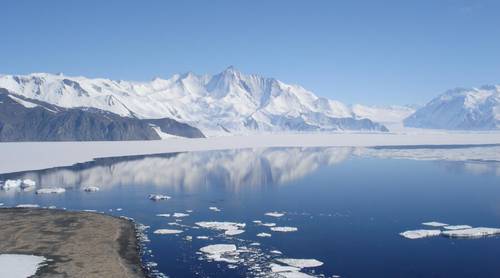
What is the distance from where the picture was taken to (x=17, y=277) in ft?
92.9

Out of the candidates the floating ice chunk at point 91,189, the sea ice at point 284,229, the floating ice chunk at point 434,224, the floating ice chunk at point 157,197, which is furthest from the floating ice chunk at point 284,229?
the floating ice chunk at point 91,189

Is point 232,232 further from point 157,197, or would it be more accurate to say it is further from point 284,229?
point 157,197

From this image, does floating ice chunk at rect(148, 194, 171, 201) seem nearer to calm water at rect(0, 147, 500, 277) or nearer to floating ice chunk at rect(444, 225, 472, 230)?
calm water at rect(0, 147, 500, 277)

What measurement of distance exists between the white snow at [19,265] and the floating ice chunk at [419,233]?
962 inches

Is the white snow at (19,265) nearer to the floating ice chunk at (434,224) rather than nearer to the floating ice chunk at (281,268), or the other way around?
the floating ice chunk at (281,268)

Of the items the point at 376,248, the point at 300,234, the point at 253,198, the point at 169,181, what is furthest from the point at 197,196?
the point at 376,248

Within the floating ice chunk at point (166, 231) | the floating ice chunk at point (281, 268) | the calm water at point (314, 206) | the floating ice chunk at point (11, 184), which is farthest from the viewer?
the floating ice chunk at point (11, 184)

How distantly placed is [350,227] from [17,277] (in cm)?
2372

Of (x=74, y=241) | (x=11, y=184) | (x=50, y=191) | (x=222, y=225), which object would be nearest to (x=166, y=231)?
(x=222, y=225)

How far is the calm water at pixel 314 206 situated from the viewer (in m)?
31.3

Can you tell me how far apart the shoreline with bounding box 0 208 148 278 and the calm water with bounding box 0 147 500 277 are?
2051 millimetres

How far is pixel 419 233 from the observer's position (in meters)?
38.1

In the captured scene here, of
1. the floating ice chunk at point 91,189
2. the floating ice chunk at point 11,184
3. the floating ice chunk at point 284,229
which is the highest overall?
the floating ice chunk at point 11,184

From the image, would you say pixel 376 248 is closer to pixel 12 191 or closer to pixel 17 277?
pixel 17 277
